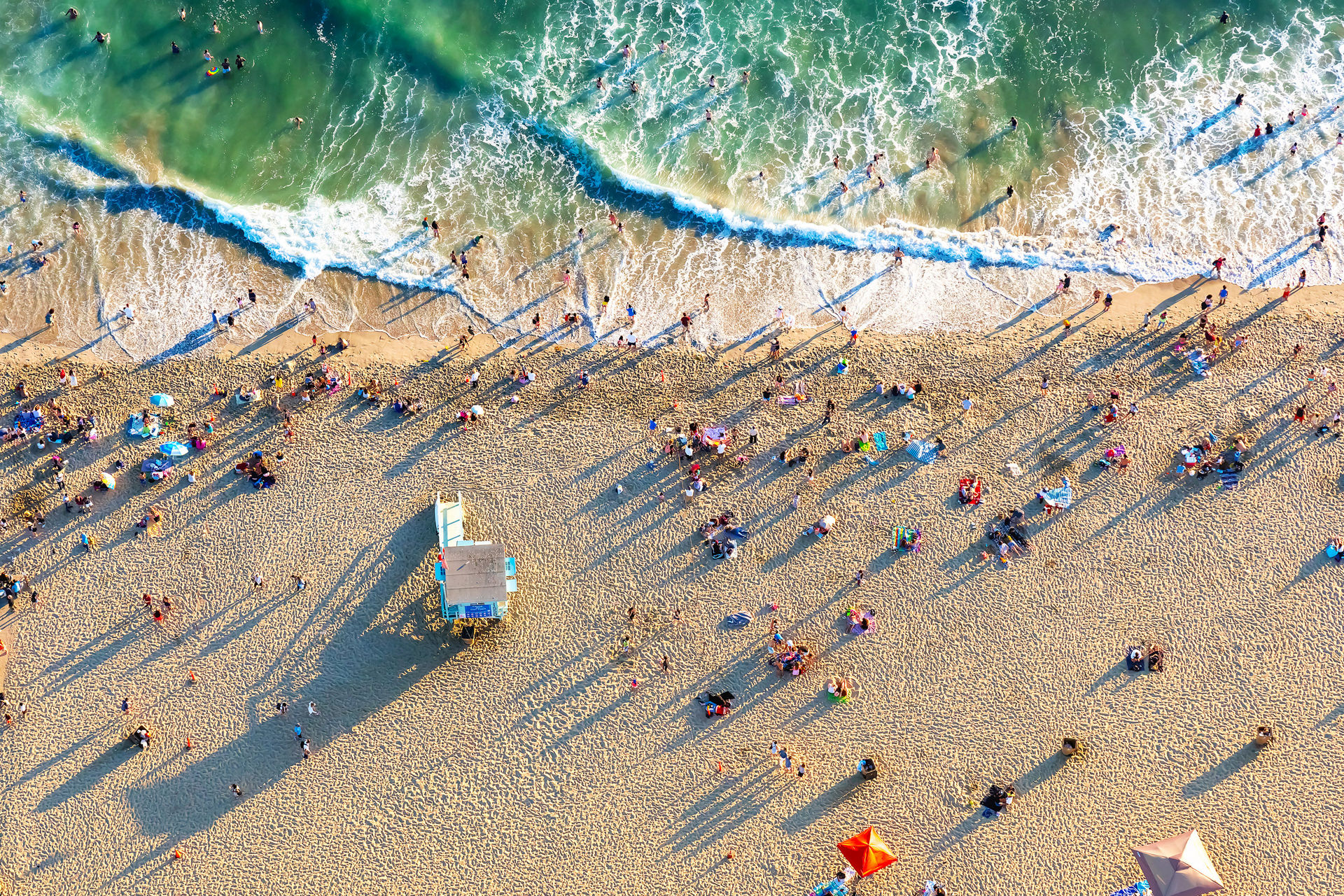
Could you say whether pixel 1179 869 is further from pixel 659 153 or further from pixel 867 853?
pixel 659 153

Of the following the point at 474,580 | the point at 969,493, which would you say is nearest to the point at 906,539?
the point at 969,493

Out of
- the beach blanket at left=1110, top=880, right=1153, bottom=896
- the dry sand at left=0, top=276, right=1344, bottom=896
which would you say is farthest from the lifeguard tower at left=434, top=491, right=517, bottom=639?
the beach blanket at left=1110, top=880, right=1153, bottom=896

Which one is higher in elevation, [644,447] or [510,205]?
[510,205]

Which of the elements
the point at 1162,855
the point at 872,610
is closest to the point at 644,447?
the point at 872,610

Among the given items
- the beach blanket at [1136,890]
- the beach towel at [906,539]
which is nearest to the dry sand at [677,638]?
the beach towel at [906,539]

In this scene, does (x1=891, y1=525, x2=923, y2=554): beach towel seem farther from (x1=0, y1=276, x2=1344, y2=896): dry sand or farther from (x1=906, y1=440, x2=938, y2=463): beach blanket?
(x1=906, y1=440, x2=938, y2=463): beach blanket

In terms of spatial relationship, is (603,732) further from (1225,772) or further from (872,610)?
(1225,772)
